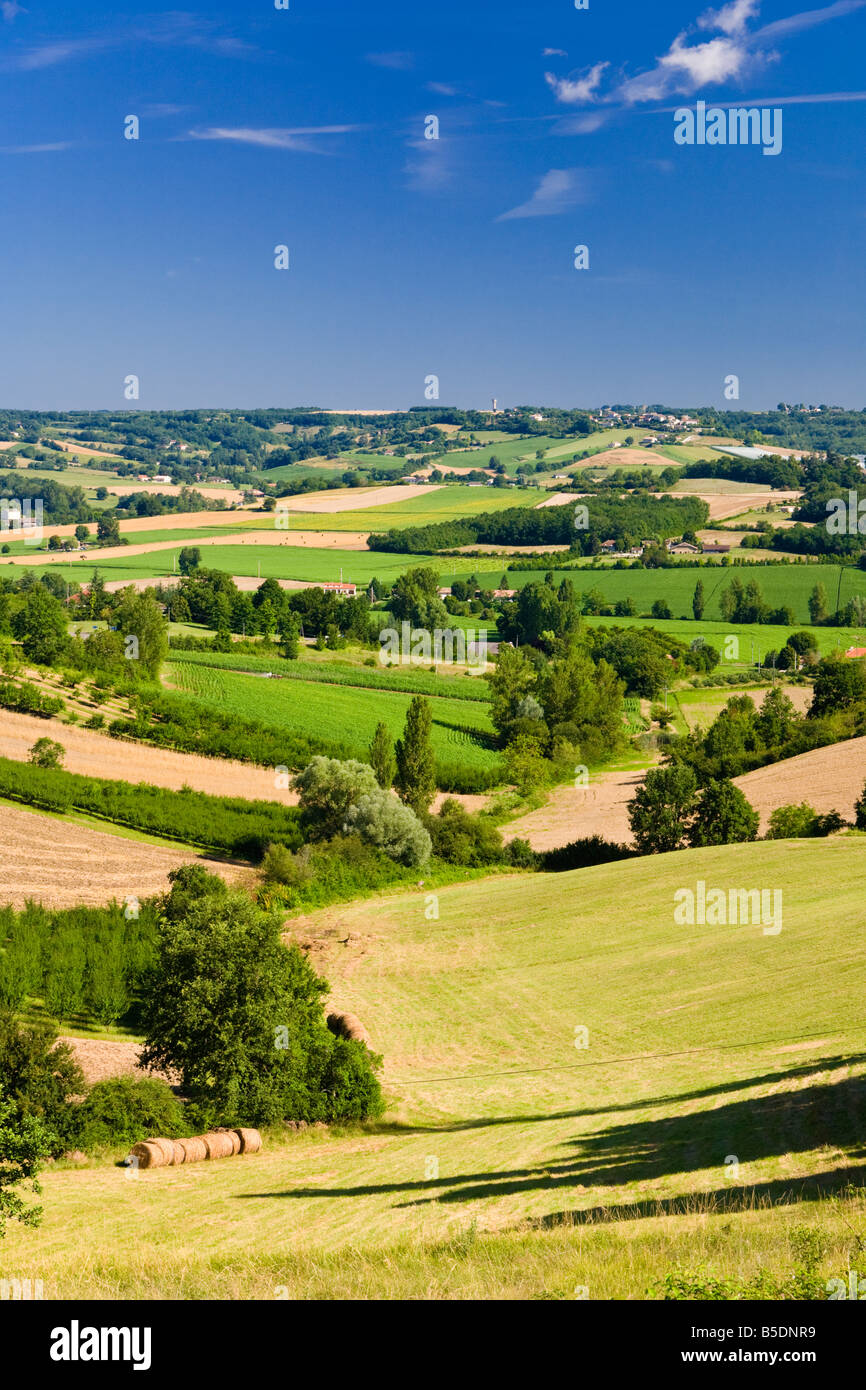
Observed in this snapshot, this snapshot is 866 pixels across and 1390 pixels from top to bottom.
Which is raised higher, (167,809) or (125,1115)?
(167,809)

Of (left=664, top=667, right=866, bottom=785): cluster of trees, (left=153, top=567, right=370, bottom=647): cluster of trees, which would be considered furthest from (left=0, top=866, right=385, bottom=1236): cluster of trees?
(left=153, top=567, right=370, bottom=647): cluster of trees

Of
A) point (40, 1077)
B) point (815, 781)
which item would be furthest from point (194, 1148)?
point (815, 781)

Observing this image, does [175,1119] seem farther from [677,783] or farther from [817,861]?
[677,783]

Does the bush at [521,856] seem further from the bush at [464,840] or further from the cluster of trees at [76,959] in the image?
the cluster of trees at [76,959]

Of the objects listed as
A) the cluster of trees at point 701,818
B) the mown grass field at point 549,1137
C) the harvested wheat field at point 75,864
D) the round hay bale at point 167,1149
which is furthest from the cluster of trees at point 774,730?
the round hay bale at point 167,1149

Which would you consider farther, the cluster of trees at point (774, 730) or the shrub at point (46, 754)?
the cluster of trees at point (774, 730)

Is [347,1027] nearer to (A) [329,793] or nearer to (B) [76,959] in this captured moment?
(B) [76,959]

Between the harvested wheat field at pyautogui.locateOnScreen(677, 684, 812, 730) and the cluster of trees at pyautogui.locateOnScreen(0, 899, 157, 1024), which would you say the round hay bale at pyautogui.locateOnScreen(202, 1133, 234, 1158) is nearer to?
the cluster of trees at pyautogui.locateOnScreen(0, 899, 157, 1024)
